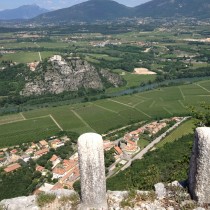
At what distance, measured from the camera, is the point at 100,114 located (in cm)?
7062

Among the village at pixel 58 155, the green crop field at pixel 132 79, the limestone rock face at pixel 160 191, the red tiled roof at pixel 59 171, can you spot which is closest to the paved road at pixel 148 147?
the village at pixel 58 155

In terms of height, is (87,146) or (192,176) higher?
(87,146)

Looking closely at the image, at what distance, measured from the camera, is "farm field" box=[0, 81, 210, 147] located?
202 feet

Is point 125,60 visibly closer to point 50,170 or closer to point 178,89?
point 178,89

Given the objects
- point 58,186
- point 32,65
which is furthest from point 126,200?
point 32,65

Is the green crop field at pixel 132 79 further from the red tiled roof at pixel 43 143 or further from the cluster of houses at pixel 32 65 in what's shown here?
the red tiled roof at pixel 43 143

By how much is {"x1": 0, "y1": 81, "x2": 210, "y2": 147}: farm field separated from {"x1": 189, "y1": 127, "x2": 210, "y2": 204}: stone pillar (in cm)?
4546

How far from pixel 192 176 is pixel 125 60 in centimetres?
Answer: 12256

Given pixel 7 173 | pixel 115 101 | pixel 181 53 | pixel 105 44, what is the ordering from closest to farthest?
pixel 7 173
pixel 115 101
pixel 181 53
pixel 105 44

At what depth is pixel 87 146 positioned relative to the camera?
33.2 feet

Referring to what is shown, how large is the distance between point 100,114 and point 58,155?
24234 mm

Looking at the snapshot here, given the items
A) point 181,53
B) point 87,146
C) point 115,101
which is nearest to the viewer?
point 87,146

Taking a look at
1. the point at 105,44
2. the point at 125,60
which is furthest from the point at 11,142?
the point at 105,44

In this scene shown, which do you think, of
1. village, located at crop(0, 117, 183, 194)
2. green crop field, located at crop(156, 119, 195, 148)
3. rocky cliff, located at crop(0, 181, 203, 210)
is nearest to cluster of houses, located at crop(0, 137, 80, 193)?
village, located at crop(0, 117, 183, 194)
